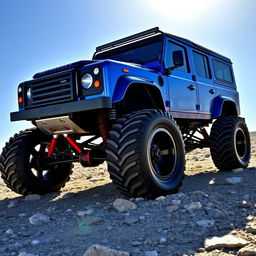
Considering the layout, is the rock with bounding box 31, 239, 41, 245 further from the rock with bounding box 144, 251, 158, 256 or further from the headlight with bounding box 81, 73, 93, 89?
the headlight with bounding box 81, 73, 93, 89

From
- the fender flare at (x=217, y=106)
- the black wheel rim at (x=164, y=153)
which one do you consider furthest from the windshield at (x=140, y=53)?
the fender flare at (x=217, y=106)

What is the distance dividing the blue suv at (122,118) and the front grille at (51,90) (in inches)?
0.6

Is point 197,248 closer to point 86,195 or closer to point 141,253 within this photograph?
point 141,253

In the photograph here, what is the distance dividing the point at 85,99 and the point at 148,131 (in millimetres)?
947

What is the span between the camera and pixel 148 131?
4.12 meters

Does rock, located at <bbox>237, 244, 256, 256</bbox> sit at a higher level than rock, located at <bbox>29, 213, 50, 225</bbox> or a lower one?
lower

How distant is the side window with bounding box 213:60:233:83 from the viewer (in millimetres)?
8023

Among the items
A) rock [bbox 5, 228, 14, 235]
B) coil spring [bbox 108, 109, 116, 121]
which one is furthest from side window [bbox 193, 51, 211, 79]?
rock [bbox 5, 228, 14, 235]

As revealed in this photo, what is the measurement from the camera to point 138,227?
306 cm

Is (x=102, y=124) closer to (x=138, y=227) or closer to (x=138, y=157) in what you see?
(x=138, y=157)

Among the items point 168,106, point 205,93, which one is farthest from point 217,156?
point 168,106

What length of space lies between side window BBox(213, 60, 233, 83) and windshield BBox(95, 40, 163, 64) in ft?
8.43

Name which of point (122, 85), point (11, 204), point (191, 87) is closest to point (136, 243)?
point (122, 85)

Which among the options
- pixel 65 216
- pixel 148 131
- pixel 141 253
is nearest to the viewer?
pixel 141 253
